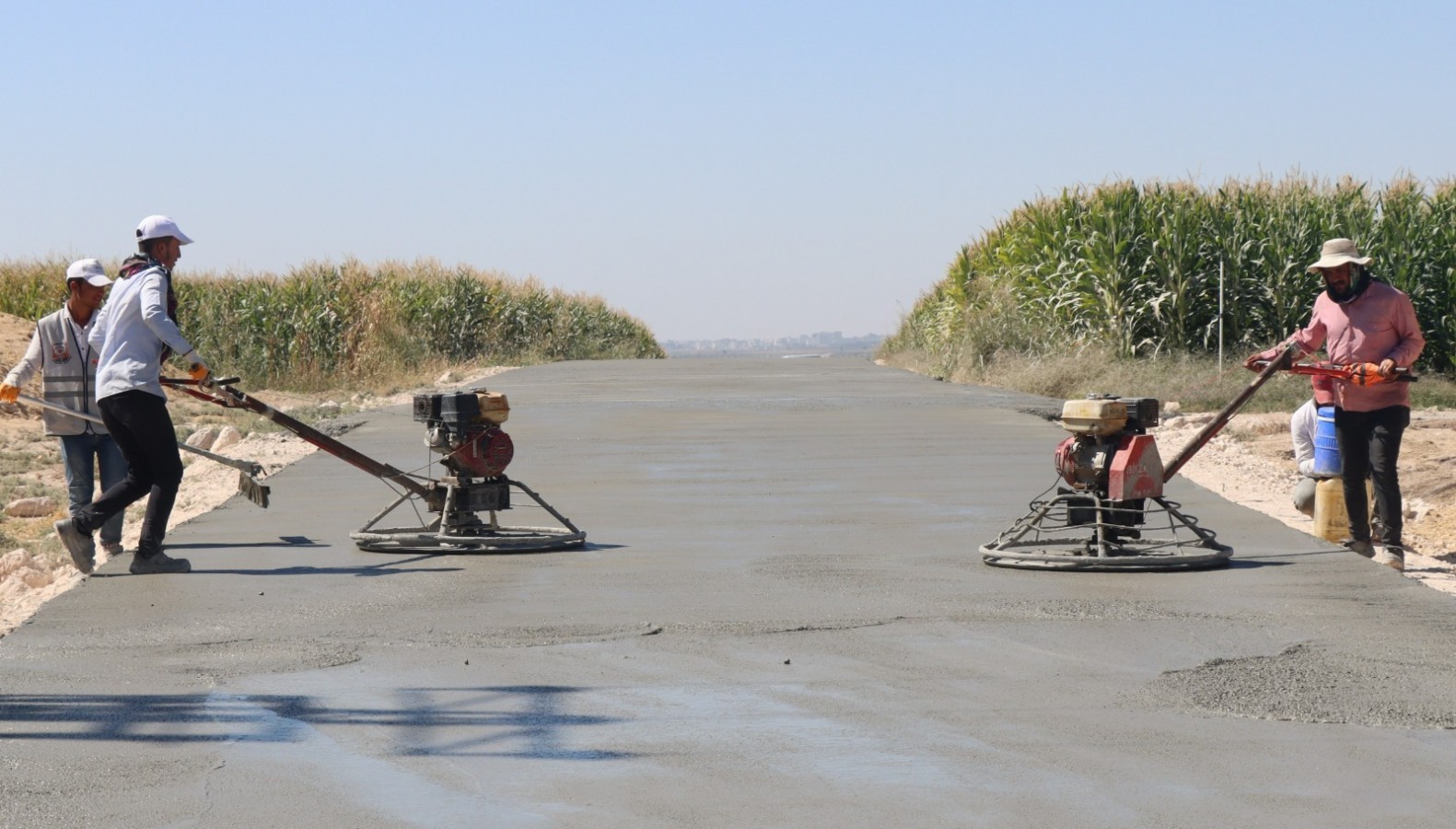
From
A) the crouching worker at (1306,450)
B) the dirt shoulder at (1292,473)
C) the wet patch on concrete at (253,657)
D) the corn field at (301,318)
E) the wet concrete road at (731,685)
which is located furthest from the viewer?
the corn field at (301,318)

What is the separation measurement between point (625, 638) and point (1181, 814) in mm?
3296

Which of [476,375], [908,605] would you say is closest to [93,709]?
[908,605]

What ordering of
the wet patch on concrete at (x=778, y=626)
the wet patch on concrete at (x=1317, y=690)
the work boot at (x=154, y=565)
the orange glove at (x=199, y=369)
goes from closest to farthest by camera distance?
the wet patch on concrete at (x=1317, y=690)
the wet patch on concrete at (x=778, y=626)
the orange glove at (x=199, y=369)
the work boot at (x=154, y=565)

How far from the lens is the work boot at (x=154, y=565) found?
9.70 meters

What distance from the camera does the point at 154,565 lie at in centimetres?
970

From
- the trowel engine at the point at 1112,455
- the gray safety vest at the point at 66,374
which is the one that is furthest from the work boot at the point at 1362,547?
the gray safety vest at the point at 66,374

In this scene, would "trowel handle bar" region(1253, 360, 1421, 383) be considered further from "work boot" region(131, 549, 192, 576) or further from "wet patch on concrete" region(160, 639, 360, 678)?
"work boot" region(131, 549, 192, 576)

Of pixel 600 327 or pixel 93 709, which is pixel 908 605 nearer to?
pixel 93 709

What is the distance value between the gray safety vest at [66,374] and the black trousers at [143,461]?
106cm

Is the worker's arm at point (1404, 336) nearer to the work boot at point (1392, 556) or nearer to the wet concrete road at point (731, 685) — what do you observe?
the work boot at point (1392, 556)

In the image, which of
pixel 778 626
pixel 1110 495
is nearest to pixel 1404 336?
pixel 1110 495

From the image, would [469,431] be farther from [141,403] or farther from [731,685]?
[731,685]

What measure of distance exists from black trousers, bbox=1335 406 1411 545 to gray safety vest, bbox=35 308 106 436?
23.9ft

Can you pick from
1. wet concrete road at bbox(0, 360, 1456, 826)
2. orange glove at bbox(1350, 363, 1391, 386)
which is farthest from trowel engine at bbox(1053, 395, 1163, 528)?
orange glove at bbox(1350, 363, 1391, 386)
